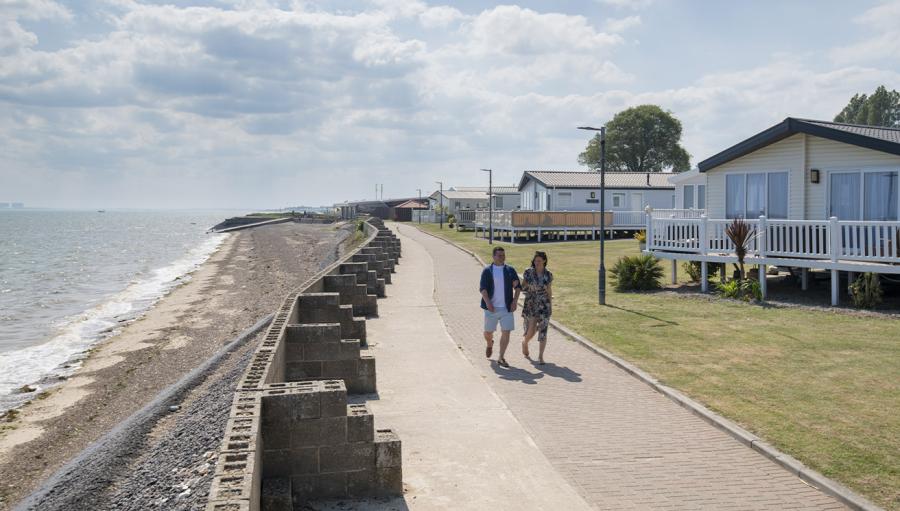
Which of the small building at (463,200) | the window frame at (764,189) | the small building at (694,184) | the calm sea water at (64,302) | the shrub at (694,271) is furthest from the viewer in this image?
the small building at (463,200)

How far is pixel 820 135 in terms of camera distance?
19.3m

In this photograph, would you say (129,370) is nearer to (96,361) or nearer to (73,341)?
(96,361)

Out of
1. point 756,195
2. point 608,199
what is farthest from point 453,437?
point 608,199

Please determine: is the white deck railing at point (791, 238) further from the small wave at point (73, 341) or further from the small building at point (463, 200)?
the small building at point (463, 200)

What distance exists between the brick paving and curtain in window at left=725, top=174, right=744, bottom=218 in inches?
456

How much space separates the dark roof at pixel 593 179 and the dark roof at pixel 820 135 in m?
25.3

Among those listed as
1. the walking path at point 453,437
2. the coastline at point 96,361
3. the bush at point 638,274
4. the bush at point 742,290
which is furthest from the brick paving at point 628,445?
the bush at point 638,274

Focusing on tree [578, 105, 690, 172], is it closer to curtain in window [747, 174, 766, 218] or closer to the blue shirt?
curtain in window [747, 174, 766, 218]

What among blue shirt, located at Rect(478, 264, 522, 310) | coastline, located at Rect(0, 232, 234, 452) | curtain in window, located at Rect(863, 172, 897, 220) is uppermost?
curtain in window, located at Rect(863, 172, 897, 220)

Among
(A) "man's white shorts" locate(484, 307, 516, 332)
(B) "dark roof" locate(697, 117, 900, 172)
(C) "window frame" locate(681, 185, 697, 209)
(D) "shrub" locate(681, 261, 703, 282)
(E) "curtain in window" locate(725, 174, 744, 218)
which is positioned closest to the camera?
(A) "man's white shorts" locate(484, 307, 516, 332)

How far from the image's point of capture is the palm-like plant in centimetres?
1886

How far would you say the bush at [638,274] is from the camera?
69.5 feet

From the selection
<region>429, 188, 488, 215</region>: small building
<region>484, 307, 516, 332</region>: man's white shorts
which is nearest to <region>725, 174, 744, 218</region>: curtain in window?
<region>484, 307, 516, 332</region>: man's white shorts

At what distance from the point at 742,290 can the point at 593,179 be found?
31.1 m
